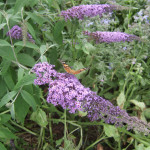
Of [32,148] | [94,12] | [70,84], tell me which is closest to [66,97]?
[70,84]

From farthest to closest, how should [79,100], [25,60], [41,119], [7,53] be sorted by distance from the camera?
[41,119]
[25,60]
[7,53]
[79,100]

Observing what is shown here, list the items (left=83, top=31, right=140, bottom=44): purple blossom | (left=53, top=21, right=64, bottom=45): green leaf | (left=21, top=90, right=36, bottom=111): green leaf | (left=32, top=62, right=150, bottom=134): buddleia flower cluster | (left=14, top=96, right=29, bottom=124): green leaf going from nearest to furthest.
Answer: (left=32, top=62, right=150, bottom=134): buddleia flower cluster < (left=21, top=90, right=36, bottom=111): green leaf < (left=14, top=96, right=29, bottom=124): green leaf < (left=53, top=21, right=64, bottom=45): green leaf < (left=83, top=31, right=140, bottom=44): purple blossom

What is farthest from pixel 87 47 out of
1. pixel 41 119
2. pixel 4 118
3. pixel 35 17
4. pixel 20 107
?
pixel 4 118

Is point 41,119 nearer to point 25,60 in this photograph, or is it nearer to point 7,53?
point 25,60

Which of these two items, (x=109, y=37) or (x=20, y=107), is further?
(x=109, y=37)

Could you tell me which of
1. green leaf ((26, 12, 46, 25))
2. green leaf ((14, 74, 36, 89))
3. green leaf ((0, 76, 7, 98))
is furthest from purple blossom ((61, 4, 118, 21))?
green leaf ((0, 76, 7, 98))

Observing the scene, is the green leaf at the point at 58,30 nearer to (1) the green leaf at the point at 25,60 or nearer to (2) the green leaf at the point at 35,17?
(2) the green leaf at the point at 35,17

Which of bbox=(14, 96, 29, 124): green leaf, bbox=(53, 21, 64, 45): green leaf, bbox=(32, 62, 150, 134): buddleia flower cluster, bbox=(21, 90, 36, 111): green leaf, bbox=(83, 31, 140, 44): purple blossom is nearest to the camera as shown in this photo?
bbox=(32, 62, 150, 134): buddleia flower cluster

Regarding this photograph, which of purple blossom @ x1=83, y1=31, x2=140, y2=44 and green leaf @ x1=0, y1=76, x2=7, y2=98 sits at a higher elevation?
purple blossom @ x1=83, y1=31, x2=140, y2=44

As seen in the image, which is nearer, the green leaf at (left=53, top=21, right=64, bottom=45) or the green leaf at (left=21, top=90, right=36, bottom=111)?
the green leaf at (left=21, top=90, right=36, bottom=111)

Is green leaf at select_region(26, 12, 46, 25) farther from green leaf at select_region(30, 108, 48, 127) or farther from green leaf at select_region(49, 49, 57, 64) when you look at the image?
green leaf at select_region(30, 108, 48, 127)

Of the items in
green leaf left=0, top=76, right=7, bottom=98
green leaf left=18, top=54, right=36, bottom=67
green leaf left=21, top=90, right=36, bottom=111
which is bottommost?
green leaf left=0, top=76, right=7, bottom=98
